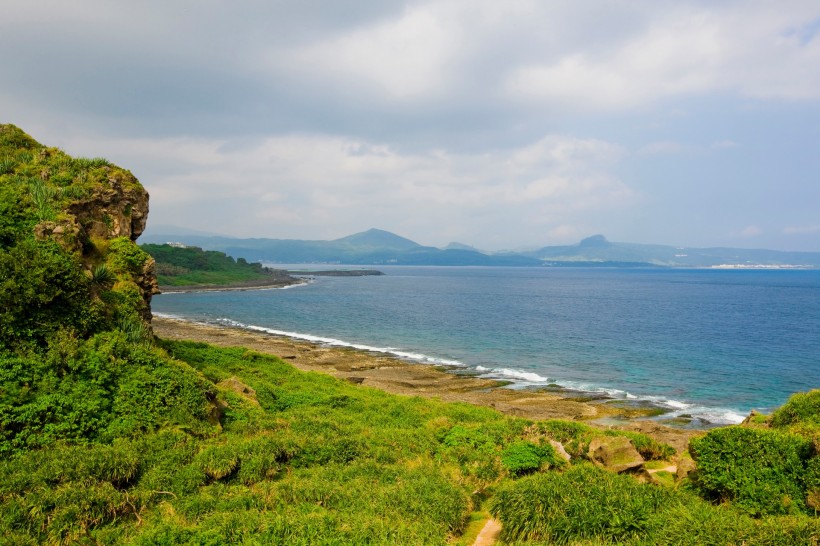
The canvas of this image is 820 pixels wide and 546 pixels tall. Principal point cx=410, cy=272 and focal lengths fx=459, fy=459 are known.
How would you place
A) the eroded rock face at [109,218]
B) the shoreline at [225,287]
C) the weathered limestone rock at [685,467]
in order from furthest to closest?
the shoreline at [225,287], the eroded rock face at [109,218], the weathered limestone rock at [685,467]

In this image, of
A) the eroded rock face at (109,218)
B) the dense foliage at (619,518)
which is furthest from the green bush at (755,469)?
the eroded rock face at (109,218)

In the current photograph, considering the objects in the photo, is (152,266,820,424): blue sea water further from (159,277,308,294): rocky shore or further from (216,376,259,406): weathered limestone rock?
(216,376,259,406): weathered limestone rock

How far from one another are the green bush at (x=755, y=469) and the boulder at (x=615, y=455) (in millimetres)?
2627

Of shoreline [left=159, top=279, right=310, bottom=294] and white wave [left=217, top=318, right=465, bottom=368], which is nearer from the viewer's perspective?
white wave [left=217, top=318, right=465, bottom=368]

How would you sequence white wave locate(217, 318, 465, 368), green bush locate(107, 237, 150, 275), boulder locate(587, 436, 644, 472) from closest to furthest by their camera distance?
boulder locate(587, 436, 644, 472) < green bush locate(107, 237, 150, 275) < white wave locate(217, 318, 465, 368)

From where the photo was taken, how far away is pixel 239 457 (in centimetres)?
1559

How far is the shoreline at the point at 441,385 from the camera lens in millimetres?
34125

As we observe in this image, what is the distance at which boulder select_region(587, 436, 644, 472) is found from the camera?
57.6 ft

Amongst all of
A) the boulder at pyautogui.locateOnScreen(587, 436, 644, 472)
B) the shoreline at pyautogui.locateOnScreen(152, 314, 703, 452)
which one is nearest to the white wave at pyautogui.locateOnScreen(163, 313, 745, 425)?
the shoreline at pyautogui.locateOnScreen(152, 314, 703, 452)

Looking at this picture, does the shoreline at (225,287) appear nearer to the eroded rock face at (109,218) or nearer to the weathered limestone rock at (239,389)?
the eroded rock face at (109,218)

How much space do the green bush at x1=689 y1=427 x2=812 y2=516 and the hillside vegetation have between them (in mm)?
46

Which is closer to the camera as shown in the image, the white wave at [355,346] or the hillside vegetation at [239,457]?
the hillside vegetation at [239,457]

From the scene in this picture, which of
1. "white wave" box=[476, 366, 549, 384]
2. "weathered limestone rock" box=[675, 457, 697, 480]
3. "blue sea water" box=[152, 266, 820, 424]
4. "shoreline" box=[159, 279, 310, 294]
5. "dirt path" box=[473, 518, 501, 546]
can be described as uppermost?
"weathered limestone rock" box=[675, 457, 697, 480]

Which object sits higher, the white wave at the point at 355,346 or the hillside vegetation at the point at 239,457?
the hillside vegetation at the point at 239,457
